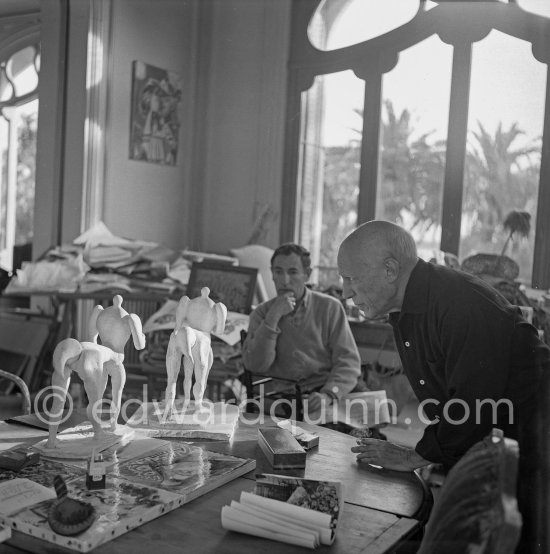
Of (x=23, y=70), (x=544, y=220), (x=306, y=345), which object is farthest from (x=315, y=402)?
(x=23, y=70)

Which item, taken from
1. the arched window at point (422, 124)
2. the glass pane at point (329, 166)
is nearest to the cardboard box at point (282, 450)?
the arched window at point (422, 124)

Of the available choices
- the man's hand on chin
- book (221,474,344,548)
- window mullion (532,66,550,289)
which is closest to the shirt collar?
book (221,474,344,548)

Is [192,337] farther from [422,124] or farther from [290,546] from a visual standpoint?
[422,124]

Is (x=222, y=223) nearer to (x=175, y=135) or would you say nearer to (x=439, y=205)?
(x=175, y=135)

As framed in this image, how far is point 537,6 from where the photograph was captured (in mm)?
5582

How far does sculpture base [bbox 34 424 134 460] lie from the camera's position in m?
2.11

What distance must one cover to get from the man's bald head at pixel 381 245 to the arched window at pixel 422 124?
11.7ft

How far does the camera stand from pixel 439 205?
6.15 metres

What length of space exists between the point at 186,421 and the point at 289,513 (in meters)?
0.90

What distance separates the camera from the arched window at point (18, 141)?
8617mm

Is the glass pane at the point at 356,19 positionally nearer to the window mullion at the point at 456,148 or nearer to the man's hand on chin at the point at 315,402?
the window mullion at the point at 456,148

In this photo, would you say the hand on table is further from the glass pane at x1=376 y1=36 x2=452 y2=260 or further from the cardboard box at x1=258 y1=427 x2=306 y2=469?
the glass pane at x1=376 y1=36 x2=452 y2=260

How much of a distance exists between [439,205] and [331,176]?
114 centimetres

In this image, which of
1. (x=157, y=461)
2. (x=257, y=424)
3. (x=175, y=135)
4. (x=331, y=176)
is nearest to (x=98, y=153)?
(x=175, y=135)
